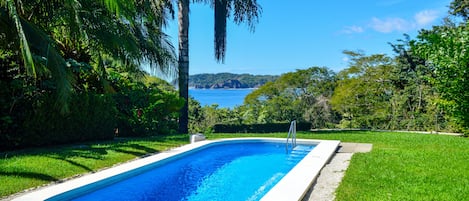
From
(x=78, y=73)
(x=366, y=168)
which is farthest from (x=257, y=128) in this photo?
(x=366, y=168)

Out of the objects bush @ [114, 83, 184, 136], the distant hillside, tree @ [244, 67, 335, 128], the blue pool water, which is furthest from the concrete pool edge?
the distant hillside

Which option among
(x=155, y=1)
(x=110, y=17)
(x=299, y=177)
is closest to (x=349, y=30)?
(x=155, y=1)

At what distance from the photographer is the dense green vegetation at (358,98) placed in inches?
668

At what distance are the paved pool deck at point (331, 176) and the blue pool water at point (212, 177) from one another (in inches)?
39.8

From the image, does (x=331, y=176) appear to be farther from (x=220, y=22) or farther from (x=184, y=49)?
(x=184, y=49)

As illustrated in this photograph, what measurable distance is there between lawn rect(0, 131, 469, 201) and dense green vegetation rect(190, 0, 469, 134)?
7.05 m

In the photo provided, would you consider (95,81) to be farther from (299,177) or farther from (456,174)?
(456,174)

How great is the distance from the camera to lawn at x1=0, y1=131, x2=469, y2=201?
484 centimetres

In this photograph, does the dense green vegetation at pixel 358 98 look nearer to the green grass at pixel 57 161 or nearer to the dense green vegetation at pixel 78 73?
the dense green vegetation at pixel 78 73

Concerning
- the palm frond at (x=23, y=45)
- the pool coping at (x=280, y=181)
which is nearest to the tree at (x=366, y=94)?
the pool coping at (x=280, y=181)

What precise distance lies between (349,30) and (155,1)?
20.0 m

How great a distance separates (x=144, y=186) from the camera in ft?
20.7

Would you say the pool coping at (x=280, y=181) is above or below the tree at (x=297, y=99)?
below

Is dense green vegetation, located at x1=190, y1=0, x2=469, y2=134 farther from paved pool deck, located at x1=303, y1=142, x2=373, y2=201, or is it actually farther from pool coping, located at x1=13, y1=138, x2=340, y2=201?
pool coping, located at x1=13, y1=138, x2=340, y2=201
